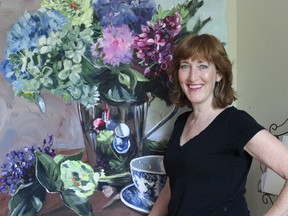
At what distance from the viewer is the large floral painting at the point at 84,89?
1264 mm

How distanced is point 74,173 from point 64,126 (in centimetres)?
17

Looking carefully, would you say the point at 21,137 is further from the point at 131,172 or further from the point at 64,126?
the point at 131,172

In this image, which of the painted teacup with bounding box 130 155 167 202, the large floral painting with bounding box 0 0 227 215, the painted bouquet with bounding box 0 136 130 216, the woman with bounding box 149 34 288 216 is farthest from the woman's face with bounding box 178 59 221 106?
the painted bouquet with bounding box 0 136 130 216

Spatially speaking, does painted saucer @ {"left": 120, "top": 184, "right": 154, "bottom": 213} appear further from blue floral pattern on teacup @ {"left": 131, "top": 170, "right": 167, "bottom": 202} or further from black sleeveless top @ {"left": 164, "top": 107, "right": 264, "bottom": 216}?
black sleeveless top @ {"left": 164, "top": 107, "right": 264, "bottom": 216}

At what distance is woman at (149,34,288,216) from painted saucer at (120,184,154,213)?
213mm

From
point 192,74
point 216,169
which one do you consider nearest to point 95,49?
point 192,74

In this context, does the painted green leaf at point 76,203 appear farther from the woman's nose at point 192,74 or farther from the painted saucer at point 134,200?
the woman's nose at point 192,74

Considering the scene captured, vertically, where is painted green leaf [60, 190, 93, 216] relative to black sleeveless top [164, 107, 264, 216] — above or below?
below

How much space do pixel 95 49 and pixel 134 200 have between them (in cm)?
58

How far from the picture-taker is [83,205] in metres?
1.32

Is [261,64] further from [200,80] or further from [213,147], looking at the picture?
[213,147]

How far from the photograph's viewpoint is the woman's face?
1.15 metres

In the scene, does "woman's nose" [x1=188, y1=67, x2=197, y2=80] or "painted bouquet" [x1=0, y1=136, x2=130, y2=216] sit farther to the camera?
"painted bouquet" [x1=0, y1=136, x2=130, y2=216]

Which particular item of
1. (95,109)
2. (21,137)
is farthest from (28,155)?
(95,109)
